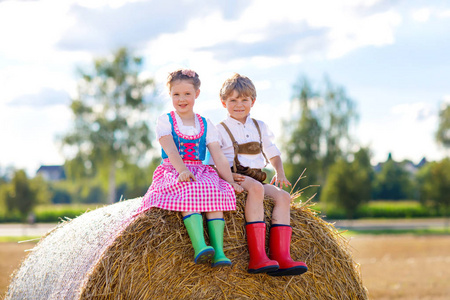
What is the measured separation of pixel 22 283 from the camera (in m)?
5.05

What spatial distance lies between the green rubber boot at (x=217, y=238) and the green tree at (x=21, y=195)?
29.6 meters

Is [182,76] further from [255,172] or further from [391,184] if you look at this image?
[391,184]

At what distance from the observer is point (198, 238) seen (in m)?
3.84

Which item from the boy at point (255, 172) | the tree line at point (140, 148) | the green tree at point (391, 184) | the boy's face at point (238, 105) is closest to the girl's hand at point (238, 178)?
the boy at point (255, 172)

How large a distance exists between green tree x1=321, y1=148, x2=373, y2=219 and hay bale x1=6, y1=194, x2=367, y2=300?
88.4ft

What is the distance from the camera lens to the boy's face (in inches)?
181

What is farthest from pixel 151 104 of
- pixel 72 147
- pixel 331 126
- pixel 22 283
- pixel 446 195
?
pixel 22 283

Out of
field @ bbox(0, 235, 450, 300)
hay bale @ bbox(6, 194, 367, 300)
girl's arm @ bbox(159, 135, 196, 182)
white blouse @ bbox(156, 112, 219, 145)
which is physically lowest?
field @ bbox(0, 235, 450, 300)

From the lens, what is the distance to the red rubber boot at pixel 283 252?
13.3ft

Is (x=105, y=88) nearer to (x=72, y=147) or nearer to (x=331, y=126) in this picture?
(x=72, y=147)

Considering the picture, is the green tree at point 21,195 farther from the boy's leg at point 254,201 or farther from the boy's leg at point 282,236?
the boy's leg at point 254,201

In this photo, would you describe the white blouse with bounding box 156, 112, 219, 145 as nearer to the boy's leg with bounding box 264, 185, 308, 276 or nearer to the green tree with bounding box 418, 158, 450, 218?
the boy's leg with bounding box 264, 185, 308, 276

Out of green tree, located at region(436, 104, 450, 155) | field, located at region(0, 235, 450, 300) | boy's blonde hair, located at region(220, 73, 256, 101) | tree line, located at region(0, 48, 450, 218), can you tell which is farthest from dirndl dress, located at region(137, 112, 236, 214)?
green tree, located at region(436, 104, 450, 155)

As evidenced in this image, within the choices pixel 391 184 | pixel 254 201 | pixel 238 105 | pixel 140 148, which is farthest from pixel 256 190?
pixel 391 184
